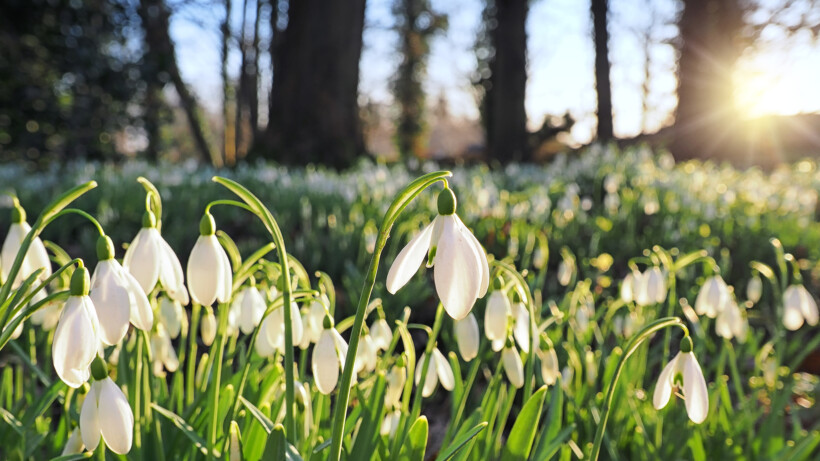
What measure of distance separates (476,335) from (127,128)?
10.3 m

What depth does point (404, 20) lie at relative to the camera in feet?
74.2

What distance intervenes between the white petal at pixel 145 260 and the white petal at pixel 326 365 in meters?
0.26

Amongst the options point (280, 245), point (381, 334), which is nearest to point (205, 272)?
point (280, 245)

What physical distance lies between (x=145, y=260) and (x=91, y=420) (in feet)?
0.72

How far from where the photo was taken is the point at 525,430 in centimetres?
110

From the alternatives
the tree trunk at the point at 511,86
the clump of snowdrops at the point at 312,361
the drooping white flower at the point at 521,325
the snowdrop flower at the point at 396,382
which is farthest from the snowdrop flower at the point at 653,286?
the tree trunk at the point at 511,86

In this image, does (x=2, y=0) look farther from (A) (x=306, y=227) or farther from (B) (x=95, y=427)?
(B) (x=95, y=427)

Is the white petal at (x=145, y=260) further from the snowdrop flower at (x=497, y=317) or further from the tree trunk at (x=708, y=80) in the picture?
the tree trunk at (x=708, y=80)

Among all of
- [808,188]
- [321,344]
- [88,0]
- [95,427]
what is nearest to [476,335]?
[321,344]

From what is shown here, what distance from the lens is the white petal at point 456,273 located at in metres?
0.73

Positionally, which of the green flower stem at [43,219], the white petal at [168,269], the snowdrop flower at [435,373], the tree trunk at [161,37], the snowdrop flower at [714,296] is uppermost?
the tree trunk at [161,37]

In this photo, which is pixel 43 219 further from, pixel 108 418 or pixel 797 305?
pixel 797 305

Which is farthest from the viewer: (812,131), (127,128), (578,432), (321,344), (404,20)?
(404,20)

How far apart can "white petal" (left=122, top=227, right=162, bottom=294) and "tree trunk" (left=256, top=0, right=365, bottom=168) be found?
6.85 meters
